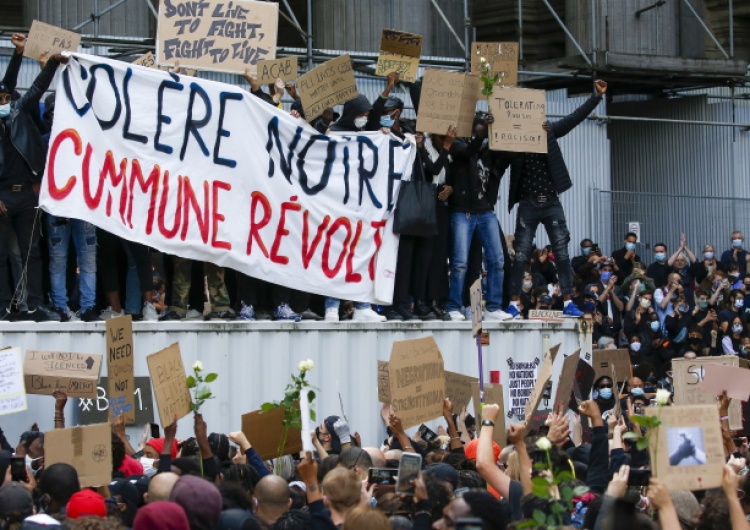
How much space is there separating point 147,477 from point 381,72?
6.61 m

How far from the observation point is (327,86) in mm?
13641

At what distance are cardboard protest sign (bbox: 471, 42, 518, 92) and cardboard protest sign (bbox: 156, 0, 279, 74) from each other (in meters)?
2.14

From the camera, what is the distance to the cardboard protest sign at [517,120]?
14461 millimetres

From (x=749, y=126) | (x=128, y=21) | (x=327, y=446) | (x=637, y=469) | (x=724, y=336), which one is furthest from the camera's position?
(x=749, y=126)

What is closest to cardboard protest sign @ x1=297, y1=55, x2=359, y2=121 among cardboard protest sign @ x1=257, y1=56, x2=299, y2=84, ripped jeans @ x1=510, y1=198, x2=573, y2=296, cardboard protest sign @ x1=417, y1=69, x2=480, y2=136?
cardboard protest sign @ x1=257, y1=56, x2=299, y2=84

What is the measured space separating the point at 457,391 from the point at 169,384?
321cm

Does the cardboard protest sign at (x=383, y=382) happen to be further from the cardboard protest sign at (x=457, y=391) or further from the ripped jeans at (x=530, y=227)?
the ripped jeans at (x=530, y=227)

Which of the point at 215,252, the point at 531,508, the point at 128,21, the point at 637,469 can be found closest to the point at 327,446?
the point at 215,252

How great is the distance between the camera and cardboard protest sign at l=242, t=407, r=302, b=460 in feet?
33.0

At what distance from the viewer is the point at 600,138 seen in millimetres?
23125

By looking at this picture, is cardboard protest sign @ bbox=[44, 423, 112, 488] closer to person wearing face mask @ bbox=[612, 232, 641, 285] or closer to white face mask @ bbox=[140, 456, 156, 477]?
white face mask @ bbox=[140, 456, 156, 477]

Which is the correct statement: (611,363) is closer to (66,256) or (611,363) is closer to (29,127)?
(66,256)

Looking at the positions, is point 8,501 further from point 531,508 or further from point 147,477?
point 531,508

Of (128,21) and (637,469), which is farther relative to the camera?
(128,21)
